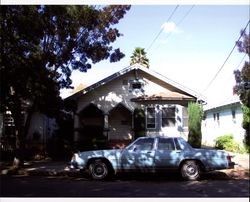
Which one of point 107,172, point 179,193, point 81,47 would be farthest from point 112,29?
point 179,193

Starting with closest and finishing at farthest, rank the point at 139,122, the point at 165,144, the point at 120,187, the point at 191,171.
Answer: the point at 120,187
the point at 191,171
the point at 165,144
the point at 139,122

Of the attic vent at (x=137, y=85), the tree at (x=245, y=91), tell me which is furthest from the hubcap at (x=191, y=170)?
the attic vent at (x=137, y=85)

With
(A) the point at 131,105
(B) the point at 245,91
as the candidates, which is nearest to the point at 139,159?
(B) the point at 245,91

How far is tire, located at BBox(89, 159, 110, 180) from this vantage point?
1381 centimetres

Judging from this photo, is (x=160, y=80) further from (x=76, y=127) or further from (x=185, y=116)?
(x=76, y=127)

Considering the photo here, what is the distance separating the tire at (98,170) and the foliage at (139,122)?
785cm

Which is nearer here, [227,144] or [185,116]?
[227,144]

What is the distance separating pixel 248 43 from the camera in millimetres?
15383

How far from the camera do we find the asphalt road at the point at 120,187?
10.5m

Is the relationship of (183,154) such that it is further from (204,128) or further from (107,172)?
(204,128)

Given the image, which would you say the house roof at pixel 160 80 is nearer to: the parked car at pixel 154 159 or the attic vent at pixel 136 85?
the attic vent at pixel 136 85

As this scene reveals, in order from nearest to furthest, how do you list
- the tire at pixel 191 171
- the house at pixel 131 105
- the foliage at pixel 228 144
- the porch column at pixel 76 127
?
the tire at pixel 191 171, the foliage at pixel 228 144, the house at pixel 131 105, the porch column at pixel 76 127

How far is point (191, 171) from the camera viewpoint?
542 inches

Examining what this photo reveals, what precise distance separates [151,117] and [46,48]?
8089 millimetres
